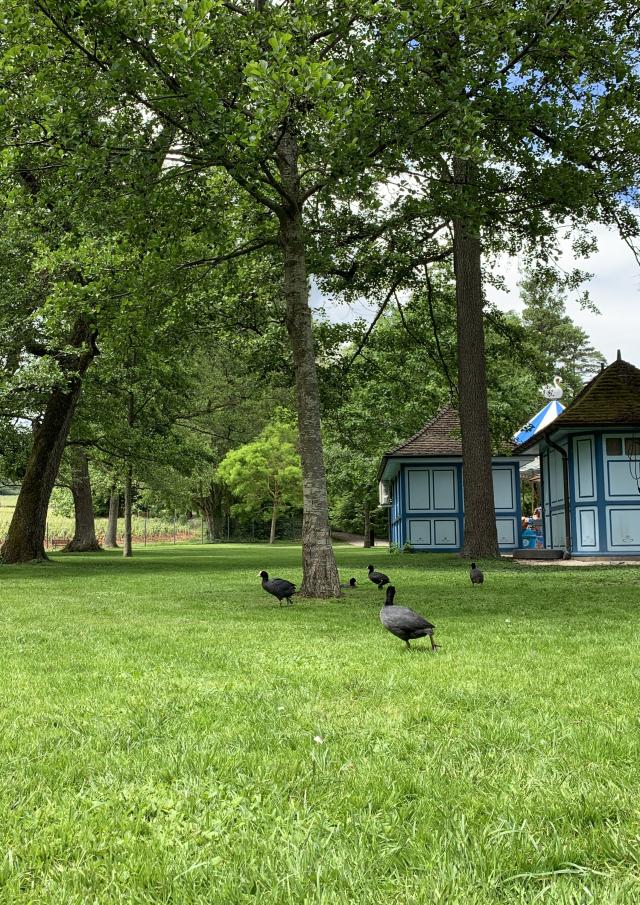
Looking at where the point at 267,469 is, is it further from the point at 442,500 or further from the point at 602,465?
the point at 602,465

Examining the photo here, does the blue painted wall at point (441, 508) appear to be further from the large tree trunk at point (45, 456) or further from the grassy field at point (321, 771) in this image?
the grassy field at point (321, 771)

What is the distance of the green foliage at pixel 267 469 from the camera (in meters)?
57.8

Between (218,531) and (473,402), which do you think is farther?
(218,531)

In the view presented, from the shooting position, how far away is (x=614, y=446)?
76.7 ft

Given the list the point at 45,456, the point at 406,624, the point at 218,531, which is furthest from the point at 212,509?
the point at 406,624

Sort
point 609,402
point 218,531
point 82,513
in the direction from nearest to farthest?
point 609,402, point 82,513, point 218,531

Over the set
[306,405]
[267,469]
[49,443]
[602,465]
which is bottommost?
[602,465]

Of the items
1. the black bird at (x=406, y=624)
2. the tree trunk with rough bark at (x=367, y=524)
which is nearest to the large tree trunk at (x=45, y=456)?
the black bird at (x=406, y=624)

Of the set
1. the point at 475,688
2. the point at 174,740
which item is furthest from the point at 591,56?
the point at 174,740

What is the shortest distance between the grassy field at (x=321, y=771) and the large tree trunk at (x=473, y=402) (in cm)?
1333

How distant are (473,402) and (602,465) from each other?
4.91 metres

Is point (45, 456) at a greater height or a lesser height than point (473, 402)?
lesser

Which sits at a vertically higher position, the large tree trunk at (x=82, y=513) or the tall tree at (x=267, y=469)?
the tall tree at (x=267, y=469)

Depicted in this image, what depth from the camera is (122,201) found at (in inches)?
483
